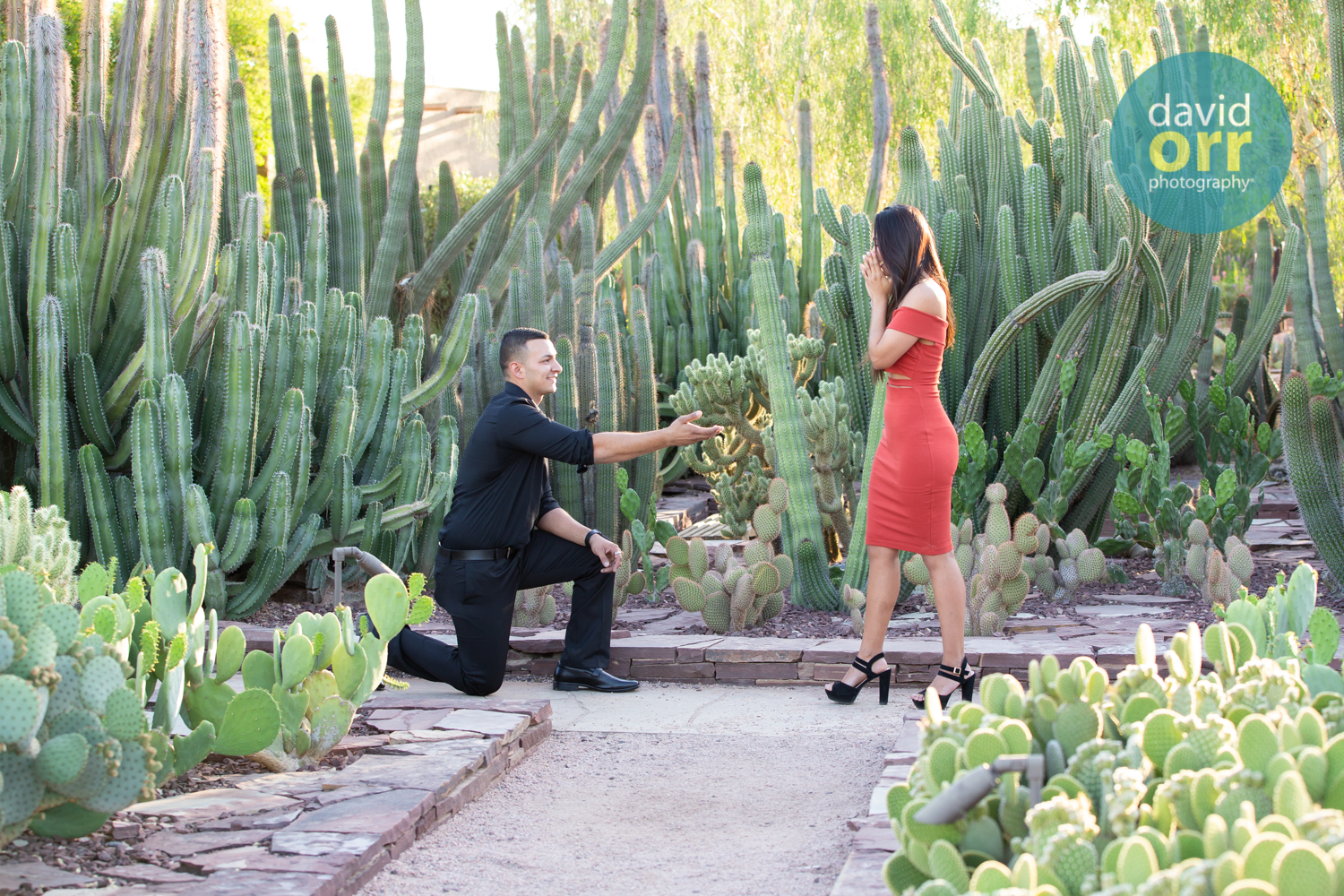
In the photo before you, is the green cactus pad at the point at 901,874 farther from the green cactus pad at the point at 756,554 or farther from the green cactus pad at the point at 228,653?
the green cactus pad at the point at 756,554

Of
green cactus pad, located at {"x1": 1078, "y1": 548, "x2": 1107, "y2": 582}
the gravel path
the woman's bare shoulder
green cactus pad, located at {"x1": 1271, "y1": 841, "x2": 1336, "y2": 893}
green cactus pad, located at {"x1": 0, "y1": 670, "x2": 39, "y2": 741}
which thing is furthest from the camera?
green cactus pad, located at {"x1": 1078, "y1": 548, "x2": 1107, "y2": 582}

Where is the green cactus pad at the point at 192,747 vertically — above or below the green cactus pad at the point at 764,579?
above

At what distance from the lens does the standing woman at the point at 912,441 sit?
3.97 m

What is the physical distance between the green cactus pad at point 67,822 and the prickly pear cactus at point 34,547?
1.13 meters

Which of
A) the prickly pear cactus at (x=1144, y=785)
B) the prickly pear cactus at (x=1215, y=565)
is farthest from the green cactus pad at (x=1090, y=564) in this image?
the prickly pear cactus at (x=1144, y=785)

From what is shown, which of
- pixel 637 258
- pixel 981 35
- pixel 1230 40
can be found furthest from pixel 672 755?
pixel 981 35

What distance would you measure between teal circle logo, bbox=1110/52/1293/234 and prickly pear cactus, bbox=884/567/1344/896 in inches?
154

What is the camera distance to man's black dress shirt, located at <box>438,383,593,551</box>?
4332mm

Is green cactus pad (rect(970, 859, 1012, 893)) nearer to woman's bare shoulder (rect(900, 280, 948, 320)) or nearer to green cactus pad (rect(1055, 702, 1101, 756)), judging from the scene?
green cactus pad (rect(1055, 702, 1101, 756))

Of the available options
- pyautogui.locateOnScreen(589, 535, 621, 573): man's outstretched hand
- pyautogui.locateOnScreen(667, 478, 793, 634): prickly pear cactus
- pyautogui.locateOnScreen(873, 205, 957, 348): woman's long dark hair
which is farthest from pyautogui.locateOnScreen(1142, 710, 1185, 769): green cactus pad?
pyautogui.locateOnScreen(667, 478, 793, 634): prickly pear cactus

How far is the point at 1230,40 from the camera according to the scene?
13.1m

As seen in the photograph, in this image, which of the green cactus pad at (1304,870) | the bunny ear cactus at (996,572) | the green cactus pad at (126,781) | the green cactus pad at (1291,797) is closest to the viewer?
the green cactus pad at (1304,870)

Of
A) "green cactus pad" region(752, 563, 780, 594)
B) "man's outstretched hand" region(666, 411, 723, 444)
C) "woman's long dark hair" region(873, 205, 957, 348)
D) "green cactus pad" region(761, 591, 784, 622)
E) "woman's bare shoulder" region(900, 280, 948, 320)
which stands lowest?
"green cactus pad" region(761, 591, 784, 622)

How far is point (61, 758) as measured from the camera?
2.38m
